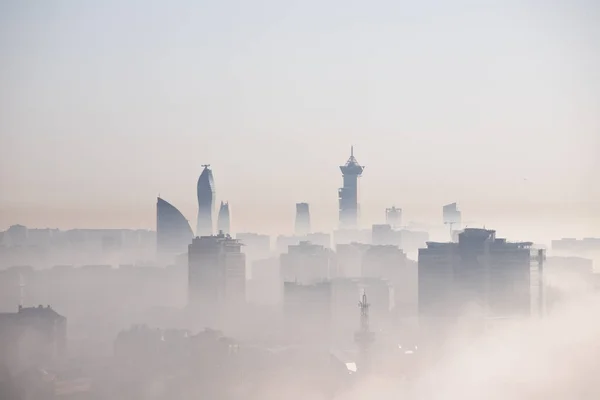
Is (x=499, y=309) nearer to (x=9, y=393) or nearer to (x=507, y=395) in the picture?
(x=507, y=395)

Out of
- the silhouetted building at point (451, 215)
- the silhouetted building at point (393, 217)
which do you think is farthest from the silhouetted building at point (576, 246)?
the silhouetted building at point (393, 217)

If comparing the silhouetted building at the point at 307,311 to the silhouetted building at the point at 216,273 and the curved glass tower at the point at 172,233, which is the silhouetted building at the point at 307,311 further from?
the curved glass tower at the point at 172,233

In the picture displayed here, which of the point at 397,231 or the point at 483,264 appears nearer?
the point at 483,264

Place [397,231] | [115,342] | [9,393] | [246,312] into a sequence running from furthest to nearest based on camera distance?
[397,231], [246,312], [115,342], [9,393]

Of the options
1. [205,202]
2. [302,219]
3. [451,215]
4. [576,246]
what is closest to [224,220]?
[205,202]

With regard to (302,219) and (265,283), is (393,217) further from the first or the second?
(265,283)

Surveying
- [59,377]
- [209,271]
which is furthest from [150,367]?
[209,271]
